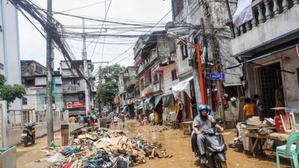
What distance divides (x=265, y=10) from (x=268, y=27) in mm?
692

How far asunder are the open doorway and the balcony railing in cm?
203

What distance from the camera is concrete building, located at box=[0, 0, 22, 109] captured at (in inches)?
908

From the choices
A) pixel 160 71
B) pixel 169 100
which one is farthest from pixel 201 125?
pixel 160 71

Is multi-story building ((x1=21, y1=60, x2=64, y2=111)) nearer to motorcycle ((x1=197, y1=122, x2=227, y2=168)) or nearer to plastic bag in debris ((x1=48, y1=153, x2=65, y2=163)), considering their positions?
plastic bag in debris ((x1=48, y1=153, x2=65, y2=163))

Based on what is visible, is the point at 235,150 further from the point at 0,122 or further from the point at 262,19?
the point at 0,122

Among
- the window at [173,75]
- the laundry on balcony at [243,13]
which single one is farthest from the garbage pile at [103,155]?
the window at [173,75]

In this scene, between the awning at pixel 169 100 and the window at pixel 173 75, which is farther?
the window at pixel 173 75

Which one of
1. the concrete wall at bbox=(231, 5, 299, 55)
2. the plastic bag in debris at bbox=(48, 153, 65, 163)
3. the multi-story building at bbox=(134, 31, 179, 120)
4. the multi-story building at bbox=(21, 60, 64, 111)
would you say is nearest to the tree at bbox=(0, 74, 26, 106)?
the plastic bag in debris at bbox=(48, 153, 65, 163)

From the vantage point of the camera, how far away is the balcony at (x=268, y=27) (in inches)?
258

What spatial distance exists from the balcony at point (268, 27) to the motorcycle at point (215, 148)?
3.60 metres

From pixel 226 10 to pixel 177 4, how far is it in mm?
5428

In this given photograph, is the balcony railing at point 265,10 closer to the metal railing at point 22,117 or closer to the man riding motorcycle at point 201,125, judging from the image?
the man riding motorcycle at point 201,125

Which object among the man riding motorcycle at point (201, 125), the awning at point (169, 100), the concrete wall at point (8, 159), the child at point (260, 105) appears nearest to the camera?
the concrete wall at point (8, 159)

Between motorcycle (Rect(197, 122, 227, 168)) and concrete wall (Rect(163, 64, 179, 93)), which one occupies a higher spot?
concrete wall (Rect(163, 64, 179, 93))
